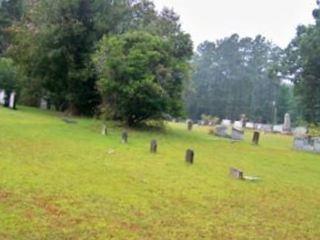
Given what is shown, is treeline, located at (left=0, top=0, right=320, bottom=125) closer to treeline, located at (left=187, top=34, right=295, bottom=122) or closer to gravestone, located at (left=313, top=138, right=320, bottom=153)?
gravestone, located at (left=313, top=138, right=320, bottom=153)

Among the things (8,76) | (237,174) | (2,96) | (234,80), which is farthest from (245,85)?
(237,174)

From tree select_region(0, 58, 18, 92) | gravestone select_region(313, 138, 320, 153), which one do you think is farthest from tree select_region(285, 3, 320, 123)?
tree select_region(0, 58, 18, 92)

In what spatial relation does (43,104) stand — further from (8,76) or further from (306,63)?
(306,63)

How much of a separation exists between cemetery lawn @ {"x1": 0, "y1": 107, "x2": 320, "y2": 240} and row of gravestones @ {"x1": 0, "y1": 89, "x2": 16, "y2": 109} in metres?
12.5

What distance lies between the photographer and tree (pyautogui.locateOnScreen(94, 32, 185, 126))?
23391mm

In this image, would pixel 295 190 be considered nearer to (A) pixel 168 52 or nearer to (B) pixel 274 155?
(B) pixel 274 155

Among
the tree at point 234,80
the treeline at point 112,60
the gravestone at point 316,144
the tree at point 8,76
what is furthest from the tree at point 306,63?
the tree at point 234,80

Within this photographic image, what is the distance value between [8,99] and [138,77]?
407 inches

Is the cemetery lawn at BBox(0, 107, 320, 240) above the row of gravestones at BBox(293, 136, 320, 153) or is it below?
below

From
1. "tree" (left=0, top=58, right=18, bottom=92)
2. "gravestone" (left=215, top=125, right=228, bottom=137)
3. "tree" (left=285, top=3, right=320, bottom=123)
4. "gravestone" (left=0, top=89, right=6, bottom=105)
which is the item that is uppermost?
"tree" (left=285, top=3, right=320, bottom=123)

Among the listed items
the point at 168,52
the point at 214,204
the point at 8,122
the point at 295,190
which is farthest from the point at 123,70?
the point at 214,204

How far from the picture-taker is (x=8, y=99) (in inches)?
1173

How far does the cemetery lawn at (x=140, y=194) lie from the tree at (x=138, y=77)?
6.54m

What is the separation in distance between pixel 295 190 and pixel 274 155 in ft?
27.2
